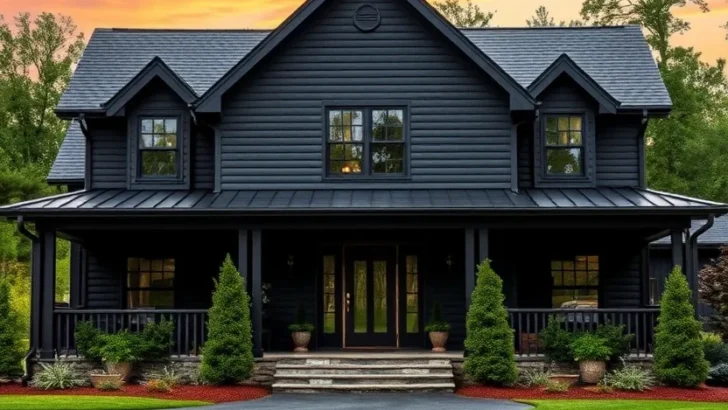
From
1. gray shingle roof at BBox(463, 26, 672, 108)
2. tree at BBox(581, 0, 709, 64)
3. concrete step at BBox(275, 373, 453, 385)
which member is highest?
tree at BBox(581, 0, 709, 64)

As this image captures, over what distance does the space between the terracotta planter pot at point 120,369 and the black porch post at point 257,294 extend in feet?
7.76

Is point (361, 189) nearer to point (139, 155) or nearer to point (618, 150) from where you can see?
point (139, 155)

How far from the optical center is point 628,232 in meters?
23.7

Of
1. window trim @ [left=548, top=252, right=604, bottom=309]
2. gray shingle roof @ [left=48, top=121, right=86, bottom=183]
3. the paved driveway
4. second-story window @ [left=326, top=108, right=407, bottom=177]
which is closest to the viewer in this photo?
the paved driveway

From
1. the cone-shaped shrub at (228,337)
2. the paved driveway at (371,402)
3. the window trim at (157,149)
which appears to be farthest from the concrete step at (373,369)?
the window trim at (157,149)

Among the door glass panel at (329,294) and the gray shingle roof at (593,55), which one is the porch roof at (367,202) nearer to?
the door glass panel at (329,294)

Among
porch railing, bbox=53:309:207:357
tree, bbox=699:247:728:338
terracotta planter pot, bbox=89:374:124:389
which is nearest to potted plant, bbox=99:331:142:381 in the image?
terracotta planter pot, bbox=89:374:124:389

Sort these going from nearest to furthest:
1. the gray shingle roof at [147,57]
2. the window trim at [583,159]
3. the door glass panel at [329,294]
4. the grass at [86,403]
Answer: the grass at [86,403] → the window trim at [583,159] → the door glass panel at [329,294] → the gray shingle roof at [147,57]

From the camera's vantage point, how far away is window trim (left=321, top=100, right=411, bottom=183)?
74.6ft

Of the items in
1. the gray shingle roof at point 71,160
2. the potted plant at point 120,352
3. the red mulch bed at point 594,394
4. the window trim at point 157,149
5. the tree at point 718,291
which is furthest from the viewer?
the gray shingle roof at point 71,160

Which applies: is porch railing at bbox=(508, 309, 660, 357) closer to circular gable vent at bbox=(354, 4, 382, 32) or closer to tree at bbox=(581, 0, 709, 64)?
circular gable vent at bbox=(354, 4, 382, 32)

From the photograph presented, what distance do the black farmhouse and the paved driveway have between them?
249 cm

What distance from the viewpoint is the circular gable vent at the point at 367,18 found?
22828mm

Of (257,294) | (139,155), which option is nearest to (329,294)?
(257,294)
